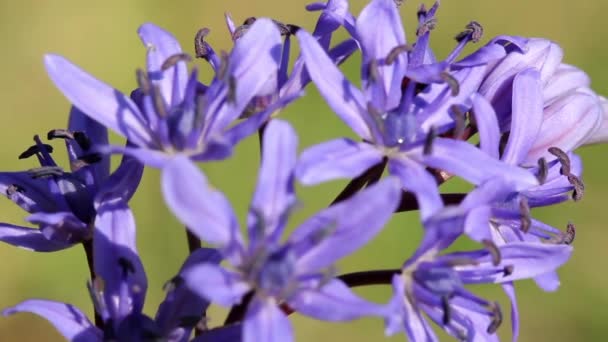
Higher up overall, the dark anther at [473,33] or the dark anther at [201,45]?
the dark anther at [201,45]

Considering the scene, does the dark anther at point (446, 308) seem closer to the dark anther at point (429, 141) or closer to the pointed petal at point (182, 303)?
the dark anther at point (429, 141)

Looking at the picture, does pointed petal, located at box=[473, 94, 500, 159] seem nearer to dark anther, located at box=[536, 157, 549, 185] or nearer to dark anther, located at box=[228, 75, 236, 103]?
dark anther, located at box=[536, 157, 549, 185]

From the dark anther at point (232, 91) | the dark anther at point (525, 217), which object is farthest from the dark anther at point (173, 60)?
the dark anther at point (525, 217)

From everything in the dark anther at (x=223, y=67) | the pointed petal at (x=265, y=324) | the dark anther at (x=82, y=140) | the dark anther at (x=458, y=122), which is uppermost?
the dark anther at (x=223, y=67)

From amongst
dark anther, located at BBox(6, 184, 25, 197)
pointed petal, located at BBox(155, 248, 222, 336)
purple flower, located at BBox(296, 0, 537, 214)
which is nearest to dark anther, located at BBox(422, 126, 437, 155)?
purple flower, located at BBox(296, 0, 537, 214)

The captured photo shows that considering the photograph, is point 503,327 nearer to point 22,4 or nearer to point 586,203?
point 586,203

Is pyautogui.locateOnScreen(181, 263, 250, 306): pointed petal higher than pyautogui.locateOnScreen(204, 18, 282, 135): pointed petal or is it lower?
lower

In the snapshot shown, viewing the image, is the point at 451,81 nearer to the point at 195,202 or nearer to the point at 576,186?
the point at 576,186
